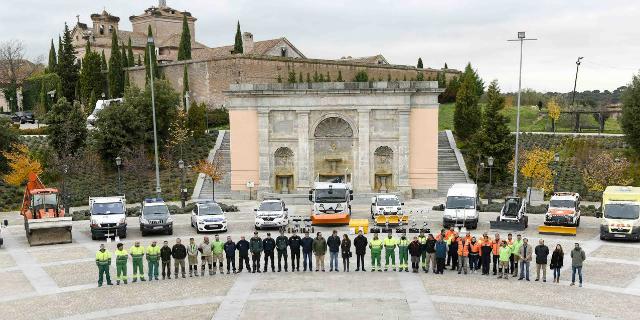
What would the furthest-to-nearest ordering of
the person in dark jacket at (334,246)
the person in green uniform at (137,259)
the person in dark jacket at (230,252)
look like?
the person in dark jacket at (334,246) < the person in dark jacket at (230,252) < the person in green uniform at (137,259)

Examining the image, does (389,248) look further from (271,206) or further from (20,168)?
(20,168)

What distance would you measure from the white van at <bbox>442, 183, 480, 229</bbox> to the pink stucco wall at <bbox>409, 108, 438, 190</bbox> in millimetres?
10578

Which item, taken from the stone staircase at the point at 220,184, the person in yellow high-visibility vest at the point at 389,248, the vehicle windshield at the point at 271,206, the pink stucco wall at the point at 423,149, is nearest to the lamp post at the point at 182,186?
the stone staircase at the point at 220,184

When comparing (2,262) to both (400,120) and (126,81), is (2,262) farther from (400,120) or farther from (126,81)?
(126,81)

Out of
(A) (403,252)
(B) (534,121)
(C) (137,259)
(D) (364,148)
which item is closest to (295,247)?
(A) (403,252)

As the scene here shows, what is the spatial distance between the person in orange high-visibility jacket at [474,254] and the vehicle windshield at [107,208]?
1572 cm

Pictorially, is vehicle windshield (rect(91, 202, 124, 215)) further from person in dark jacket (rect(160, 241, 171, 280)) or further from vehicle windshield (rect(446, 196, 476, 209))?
vehicle windshield (rect(446, 196, 476, 209))

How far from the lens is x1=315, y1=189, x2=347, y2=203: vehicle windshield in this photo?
32.1 meters

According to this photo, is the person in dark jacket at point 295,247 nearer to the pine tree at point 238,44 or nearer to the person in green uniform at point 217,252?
the person in green uniform at point 217,252

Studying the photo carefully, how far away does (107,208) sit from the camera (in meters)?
29.2

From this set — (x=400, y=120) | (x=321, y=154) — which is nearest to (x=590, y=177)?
(x=400, y=120)

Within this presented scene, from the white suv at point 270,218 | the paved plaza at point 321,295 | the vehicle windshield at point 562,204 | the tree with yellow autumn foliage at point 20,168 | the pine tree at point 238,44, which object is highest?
the pine tree at point 238,44

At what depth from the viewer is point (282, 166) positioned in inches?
1683

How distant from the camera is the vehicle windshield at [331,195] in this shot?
105 feet
